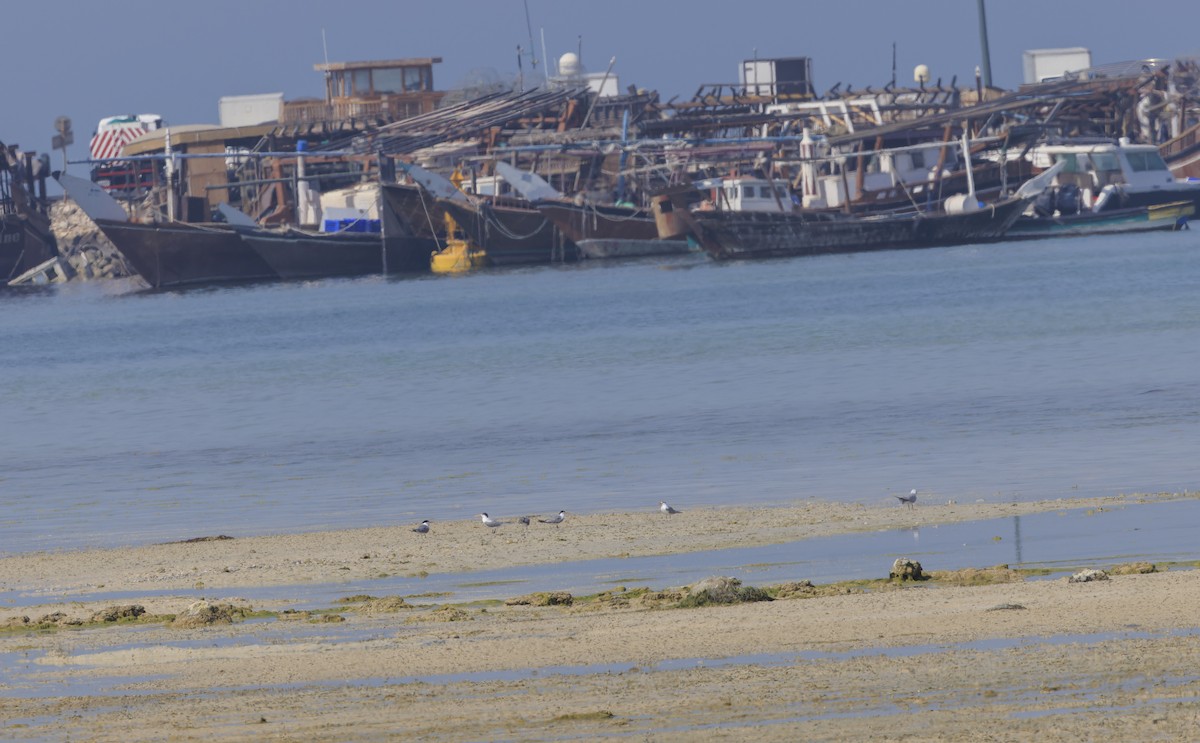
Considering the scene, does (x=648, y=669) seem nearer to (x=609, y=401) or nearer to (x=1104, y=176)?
(x=609, y=401)

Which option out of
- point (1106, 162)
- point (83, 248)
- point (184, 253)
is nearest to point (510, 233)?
point (184, 253)

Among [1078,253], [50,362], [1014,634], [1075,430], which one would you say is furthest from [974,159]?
[1014,634]

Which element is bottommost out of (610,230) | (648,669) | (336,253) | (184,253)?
(648,669)

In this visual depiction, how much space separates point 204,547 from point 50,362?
3291 centimetres

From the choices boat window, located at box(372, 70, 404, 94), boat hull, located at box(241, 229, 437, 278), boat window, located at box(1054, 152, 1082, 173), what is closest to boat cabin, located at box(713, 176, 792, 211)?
boat window, located at box(1054, 152, 1082, 173)

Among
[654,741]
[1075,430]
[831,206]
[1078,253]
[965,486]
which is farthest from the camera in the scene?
[831,206]

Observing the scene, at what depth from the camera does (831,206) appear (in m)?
72.6

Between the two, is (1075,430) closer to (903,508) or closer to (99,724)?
(903,508)

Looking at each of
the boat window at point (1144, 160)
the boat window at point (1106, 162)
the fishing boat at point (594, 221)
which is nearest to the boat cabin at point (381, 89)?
the fishing boat at point (594, 221)

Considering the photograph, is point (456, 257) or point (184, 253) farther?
point (184, 253)

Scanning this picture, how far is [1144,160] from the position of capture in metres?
75.1

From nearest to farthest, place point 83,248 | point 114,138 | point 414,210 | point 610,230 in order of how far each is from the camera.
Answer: point 414,210 → point 610,230 → point 83,248 → point 114,138

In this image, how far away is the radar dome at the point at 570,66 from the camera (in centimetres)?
9231

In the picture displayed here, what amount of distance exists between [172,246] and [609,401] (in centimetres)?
4967
